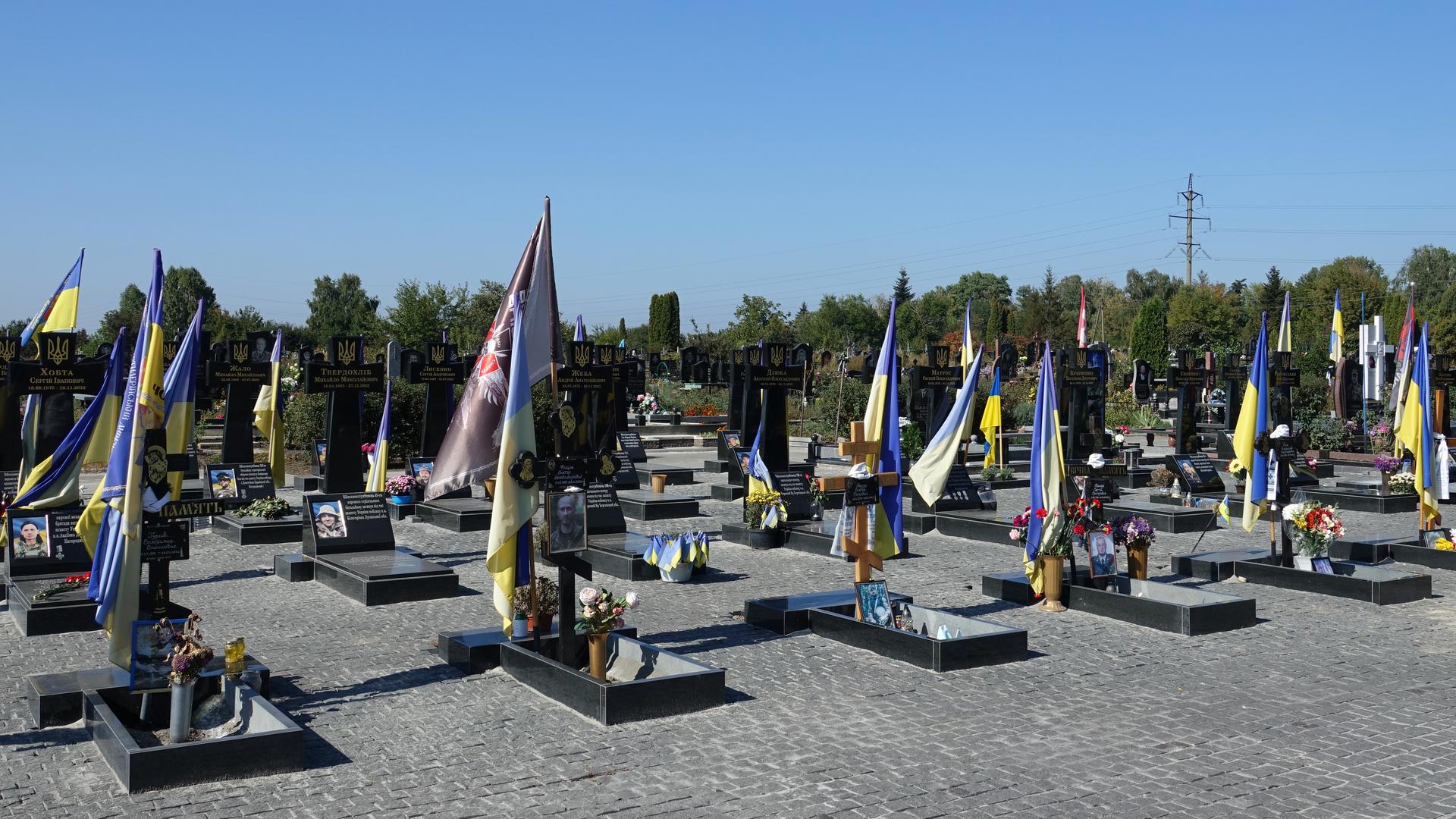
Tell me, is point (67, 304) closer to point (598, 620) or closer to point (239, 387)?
point (239, 387)

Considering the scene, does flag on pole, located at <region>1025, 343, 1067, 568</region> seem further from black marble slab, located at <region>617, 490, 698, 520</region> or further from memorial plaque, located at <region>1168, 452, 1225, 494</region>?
memorial plaque, located at <region>1168, 452, 1225, 494</region>

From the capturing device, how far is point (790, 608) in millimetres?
13023

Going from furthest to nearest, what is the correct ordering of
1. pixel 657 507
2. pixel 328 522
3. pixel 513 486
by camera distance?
pixel 657 507 < pixel 328 522 < pixel 513 486

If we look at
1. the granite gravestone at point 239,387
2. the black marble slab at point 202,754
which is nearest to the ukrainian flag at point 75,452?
the black marble slab at point 202,754

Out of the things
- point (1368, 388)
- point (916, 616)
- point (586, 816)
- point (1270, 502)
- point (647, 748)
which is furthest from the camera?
point (1368, 388)

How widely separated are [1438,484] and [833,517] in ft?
28.8

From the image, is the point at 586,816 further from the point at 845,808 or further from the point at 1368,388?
the point at 1368,388

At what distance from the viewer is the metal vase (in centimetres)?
877

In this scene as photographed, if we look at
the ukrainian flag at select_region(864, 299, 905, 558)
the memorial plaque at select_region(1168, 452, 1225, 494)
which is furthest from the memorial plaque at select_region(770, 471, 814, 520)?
the memorial plaque at select_region(1168, 452, 1225, 494)

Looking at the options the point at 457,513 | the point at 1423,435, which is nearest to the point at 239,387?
the point at 457,513

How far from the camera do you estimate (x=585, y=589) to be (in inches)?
Result: 404

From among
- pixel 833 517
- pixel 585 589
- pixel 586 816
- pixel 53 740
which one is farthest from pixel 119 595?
pixel 833 517

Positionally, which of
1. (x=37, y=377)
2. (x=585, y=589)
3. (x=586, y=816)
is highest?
(x=37, y=377)

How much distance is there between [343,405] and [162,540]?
8.72 m
